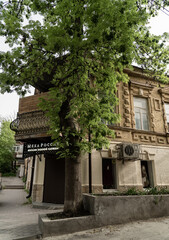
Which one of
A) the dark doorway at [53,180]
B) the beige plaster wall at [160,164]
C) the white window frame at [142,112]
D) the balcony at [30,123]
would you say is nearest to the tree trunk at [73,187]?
the balcony at [30,123]

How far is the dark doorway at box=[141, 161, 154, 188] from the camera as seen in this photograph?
34.8 ft

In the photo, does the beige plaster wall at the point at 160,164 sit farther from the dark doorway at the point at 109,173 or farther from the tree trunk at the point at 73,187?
the tree trunk at the point at 73,187

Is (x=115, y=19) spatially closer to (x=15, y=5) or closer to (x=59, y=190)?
(x=15, y=5)

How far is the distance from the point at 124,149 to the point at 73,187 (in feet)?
17.3

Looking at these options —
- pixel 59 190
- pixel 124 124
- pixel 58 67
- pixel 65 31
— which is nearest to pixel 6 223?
pixel 59 190

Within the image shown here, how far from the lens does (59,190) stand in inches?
368

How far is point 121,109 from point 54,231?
818 cm

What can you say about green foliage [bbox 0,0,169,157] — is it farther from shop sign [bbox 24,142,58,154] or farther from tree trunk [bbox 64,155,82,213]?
shop sign [bbox 24,142,58,154]

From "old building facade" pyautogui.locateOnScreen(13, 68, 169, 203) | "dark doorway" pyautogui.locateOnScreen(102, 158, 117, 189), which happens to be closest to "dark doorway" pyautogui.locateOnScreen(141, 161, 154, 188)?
"old building facade" pyautogui.locateOnScreen(13, 68, 169, 203)

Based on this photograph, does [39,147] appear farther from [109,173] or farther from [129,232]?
[129,232]

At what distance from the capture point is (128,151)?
983 centimetres

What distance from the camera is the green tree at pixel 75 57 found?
483cm

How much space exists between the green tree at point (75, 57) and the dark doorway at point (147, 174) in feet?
20.7

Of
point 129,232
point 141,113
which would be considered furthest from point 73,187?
point 141,113
